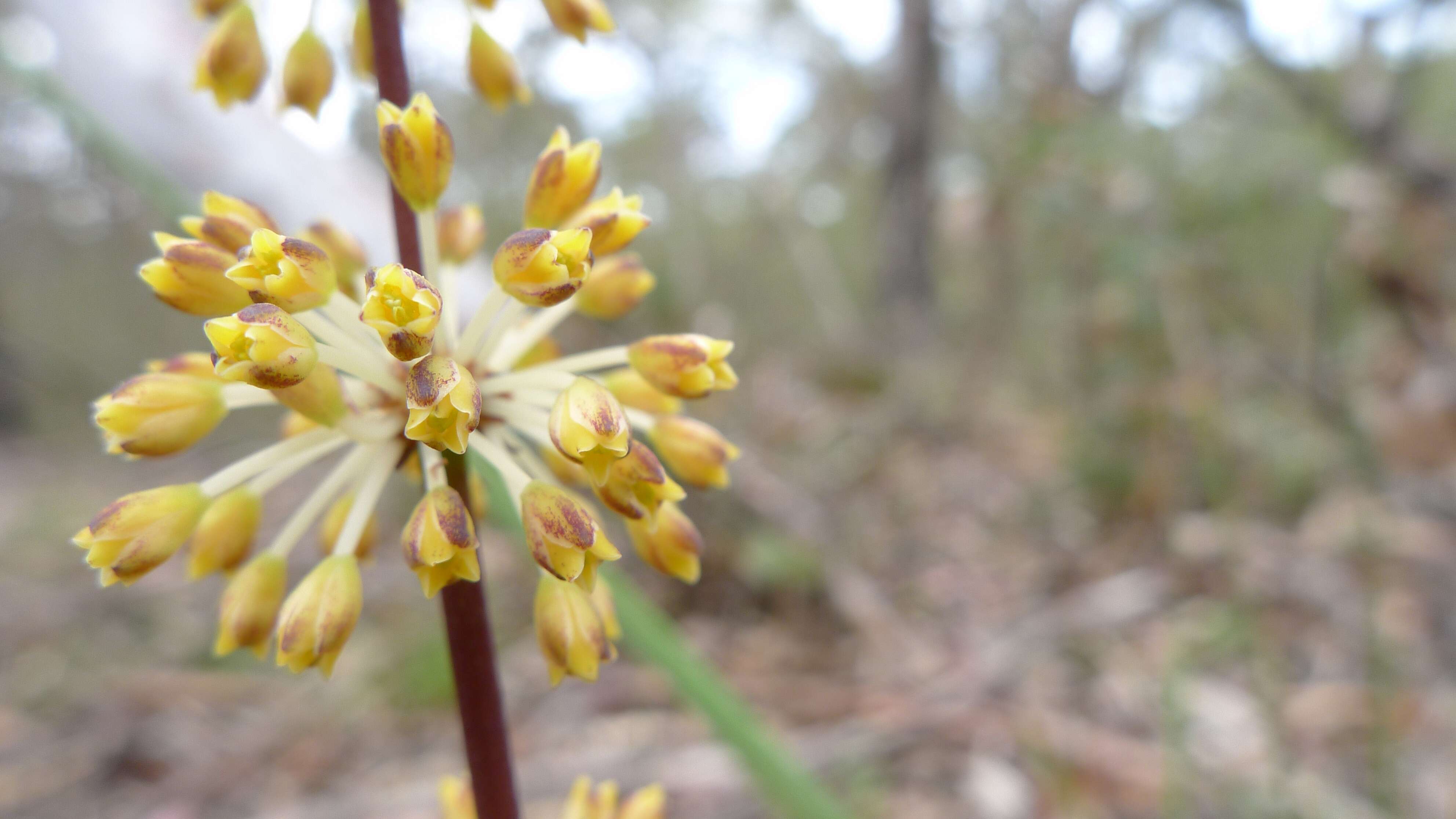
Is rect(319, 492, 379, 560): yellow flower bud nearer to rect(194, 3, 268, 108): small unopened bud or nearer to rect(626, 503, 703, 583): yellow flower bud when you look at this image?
rect(626, 503, 703, 583): yellow flower bud

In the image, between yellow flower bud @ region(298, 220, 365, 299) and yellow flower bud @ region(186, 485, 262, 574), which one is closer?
yellow flower bud @ region(186, 485, 262, 574)

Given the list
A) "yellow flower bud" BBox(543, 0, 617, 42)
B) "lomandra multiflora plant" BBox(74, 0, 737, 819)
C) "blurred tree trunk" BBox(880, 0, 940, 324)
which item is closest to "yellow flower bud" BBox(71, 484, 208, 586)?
"lomandra multiflora plant" BBox(74, 0, 737, 819)

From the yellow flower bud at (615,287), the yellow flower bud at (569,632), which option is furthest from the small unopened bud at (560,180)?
the yellow flower bud at (569,632)

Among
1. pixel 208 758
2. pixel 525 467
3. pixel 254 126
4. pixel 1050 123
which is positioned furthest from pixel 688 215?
pixel 525 467

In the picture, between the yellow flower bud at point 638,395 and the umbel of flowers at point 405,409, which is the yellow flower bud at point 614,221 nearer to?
the umbel of flowers at point 405,409

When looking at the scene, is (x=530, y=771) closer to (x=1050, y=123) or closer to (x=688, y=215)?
(x=1050, y=123)

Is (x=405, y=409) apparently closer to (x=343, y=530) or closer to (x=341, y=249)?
(x=343, y=530)
